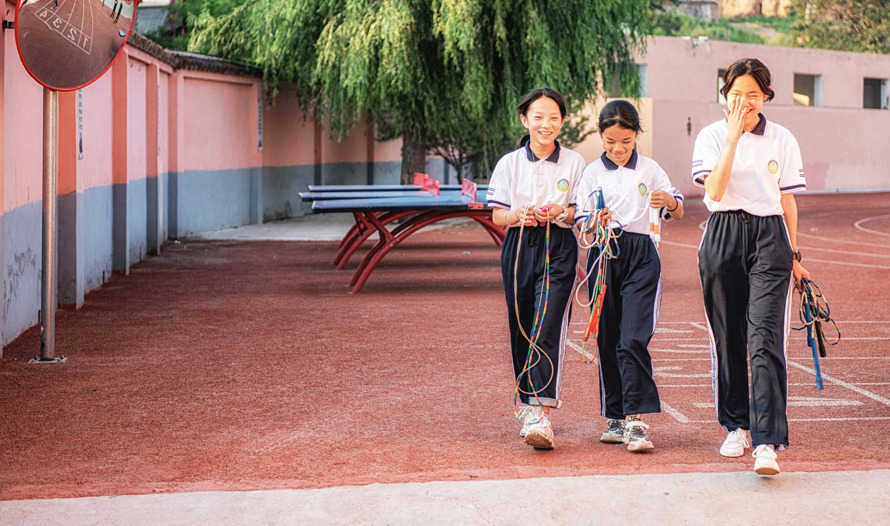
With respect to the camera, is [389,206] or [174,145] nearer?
[389,206]

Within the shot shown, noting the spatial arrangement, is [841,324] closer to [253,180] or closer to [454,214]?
[454,214]

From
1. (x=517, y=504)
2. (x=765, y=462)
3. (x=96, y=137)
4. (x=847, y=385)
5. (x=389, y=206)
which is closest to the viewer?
(x=517, y=504)

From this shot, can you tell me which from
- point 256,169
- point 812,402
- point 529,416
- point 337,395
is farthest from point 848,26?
point 529,416

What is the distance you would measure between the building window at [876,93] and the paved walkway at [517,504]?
142 ft

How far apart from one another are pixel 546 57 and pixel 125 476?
46.2ft

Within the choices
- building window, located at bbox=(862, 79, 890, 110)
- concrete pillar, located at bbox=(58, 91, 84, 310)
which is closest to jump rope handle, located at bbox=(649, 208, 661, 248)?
concrete pillar, located at bbox=(58, 91, 84, 310)

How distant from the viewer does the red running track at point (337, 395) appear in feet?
15.3

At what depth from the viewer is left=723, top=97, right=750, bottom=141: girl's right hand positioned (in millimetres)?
4461

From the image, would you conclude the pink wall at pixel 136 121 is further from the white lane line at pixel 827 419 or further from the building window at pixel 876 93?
the building window at pixel 876 93

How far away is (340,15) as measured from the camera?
18.5 m

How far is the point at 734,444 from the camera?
4770 mm

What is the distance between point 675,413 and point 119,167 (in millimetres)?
8705

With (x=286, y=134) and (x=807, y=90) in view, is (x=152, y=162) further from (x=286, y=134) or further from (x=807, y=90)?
(x=807, y=90)

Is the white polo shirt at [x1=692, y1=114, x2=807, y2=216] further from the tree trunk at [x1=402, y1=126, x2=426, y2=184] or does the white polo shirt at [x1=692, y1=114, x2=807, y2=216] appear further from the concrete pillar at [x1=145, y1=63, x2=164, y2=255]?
the tree trunk at [x1=402, y1=126, x2=426, y2=184]
